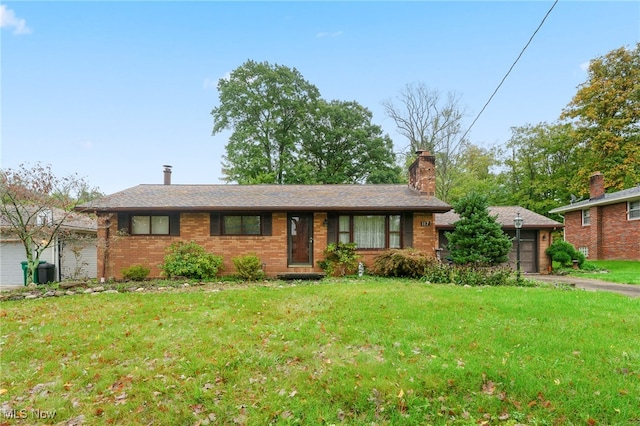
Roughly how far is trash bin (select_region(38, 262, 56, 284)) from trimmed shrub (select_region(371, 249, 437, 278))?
40.8 feet

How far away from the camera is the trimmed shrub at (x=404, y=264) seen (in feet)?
34.3

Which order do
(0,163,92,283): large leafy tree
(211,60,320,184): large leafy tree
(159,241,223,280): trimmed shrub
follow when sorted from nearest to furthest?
(0,163,92,283): large leafy tree, (159,241,223,280): trimmed shrub, (211,60,320,184): large leafy tree

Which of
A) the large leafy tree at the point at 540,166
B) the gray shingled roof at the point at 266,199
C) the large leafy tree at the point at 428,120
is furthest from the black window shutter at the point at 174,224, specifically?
the large leafy tree at the point at 540,166

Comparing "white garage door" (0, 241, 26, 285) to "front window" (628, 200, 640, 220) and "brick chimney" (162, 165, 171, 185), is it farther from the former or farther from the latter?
"front window" (628, 200, 640, 220)

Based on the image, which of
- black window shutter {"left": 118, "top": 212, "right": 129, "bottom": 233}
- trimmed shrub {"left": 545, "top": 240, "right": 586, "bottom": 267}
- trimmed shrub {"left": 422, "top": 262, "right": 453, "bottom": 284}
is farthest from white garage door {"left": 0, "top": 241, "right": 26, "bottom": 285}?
trimmed shrub {"left": 545, "top": 240, "right": 586, "bottom": 267}

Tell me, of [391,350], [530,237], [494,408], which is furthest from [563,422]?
[530,237]

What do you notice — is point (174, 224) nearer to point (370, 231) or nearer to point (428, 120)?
point (370, 231)

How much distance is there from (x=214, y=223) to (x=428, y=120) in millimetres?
20949

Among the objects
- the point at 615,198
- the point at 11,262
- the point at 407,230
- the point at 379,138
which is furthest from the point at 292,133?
the point at 615,198

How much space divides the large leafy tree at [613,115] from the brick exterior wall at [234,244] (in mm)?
19784

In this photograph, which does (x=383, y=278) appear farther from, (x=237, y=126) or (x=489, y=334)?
(x=237, y=126)

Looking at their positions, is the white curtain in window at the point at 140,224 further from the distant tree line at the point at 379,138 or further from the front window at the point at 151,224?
the distant tree line at the point at 379,138

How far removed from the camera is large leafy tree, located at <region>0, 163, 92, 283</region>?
30.5 feet

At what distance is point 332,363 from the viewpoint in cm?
411
